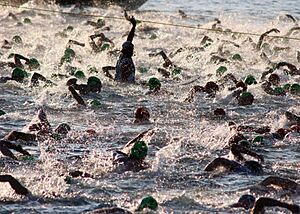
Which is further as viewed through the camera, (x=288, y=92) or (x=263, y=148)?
(x=288, y=92)

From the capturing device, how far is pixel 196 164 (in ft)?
29.3

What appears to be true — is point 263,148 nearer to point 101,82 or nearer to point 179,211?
point 179,211

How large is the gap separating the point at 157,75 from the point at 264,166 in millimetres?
6895

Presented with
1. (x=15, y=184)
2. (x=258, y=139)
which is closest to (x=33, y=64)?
(x=258, y=139)

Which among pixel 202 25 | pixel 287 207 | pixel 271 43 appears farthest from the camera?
pixel 202 25

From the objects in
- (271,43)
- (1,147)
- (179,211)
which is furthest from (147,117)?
(271,43)

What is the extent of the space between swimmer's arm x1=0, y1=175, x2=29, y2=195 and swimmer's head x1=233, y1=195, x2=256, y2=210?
1832 mm

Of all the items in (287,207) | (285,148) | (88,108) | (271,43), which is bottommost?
(287,207)

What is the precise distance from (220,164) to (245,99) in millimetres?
4272

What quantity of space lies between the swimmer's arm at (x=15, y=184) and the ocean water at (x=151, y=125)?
0.07 metres

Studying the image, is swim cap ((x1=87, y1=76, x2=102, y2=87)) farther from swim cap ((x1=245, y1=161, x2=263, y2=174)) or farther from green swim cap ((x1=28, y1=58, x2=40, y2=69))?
swim cap ((x1=245, y1=161, x2=263, y2=174))

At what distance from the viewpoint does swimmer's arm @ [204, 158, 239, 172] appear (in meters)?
8.49

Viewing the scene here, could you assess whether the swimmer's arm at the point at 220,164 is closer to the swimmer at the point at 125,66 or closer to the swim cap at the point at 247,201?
→ the swim cap at the point at 247,201

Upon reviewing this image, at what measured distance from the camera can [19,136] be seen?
962 centimetres
